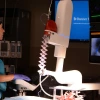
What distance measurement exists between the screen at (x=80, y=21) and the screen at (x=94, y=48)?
948 millimetres

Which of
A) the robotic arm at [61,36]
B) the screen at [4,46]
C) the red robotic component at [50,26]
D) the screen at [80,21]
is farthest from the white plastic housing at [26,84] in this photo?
the screen at [80,21]

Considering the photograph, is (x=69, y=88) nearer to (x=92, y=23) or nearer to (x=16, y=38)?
(x=92, y=23)

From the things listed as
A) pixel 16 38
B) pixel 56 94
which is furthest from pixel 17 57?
pixel 56 94

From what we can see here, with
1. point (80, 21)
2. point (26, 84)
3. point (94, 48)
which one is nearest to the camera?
point (26, 84)

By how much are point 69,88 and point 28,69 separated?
4.81 ft

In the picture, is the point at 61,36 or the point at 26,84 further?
the point at 26,84

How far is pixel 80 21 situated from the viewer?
2.78 metres

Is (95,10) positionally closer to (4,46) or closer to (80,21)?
(80,21)

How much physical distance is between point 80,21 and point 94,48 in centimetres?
103

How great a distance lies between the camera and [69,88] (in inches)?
60.4

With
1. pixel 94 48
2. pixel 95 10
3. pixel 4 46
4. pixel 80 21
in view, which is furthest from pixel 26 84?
pixel 80 21

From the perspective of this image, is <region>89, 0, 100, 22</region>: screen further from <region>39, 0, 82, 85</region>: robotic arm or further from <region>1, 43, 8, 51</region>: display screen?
<region>1, 43, 8, 51</region>: display screen

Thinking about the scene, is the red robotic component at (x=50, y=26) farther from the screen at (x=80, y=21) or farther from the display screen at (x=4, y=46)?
the display screen at (x=4, y=46)

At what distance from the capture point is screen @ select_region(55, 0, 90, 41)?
9.02 feet
